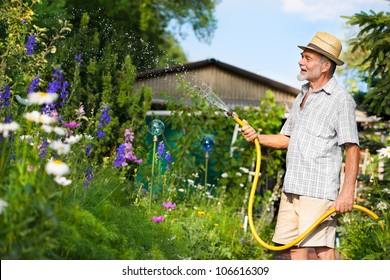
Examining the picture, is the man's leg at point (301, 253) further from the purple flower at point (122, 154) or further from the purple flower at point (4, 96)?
the purple flower at point (4, 96)

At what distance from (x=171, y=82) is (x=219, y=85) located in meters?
1.65

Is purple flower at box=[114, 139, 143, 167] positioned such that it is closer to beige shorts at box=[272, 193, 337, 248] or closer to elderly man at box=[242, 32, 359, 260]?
elderly man at box=[242, 32, 359, 260]

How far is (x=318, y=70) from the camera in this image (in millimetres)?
4402

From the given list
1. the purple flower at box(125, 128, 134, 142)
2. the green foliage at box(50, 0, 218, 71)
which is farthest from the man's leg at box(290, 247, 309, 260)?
the green foliage at box(50, 0, 218, 71)

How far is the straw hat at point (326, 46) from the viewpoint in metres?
4.37

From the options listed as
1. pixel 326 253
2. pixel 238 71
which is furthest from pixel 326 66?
pixel 238 71

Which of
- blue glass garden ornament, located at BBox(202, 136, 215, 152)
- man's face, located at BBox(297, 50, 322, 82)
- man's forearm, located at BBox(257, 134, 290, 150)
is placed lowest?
man's forearm, located at BBox(257, 134, 290, 150)

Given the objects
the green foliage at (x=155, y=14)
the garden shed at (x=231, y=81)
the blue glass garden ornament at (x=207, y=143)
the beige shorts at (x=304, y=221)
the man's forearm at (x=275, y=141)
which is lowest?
the beige shorts at (x=304, y=221)

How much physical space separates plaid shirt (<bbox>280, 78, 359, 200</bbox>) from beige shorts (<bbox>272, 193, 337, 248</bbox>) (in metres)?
0.06

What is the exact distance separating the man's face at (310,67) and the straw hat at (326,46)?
0.15 feet

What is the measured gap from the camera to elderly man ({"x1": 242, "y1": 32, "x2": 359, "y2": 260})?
419 centimetres

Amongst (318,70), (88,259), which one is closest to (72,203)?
(88,259)

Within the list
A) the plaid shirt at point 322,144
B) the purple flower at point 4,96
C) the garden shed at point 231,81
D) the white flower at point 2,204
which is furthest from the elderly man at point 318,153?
the garden shed at point 231,81

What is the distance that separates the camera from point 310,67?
4422mm
